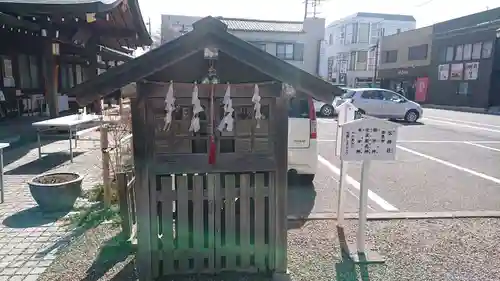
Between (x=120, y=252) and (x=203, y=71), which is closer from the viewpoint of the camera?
(x=203, y=71)

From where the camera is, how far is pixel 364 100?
1748 centimetres

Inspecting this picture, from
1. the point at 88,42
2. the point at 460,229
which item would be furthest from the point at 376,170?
the point at 88,42

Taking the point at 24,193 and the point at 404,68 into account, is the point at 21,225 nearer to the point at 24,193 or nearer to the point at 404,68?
the point at 24,193

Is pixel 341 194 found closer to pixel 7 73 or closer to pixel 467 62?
pixel 7 73

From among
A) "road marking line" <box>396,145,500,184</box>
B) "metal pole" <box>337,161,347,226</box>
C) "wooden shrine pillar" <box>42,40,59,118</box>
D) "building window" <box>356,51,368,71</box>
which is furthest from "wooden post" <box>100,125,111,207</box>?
"building window" <box>356,51,368,71</box>

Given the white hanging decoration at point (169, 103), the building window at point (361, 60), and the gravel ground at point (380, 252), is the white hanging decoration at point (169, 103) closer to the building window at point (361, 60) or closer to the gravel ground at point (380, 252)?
the gravel ground at point (380, 252)

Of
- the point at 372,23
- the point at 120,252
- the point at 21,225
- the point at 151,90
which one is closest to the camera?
the point at 151,90

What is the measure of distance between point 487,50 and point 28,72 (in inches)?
1114

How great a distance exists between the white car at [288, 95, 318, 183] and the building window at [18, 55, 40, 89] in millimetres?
11517

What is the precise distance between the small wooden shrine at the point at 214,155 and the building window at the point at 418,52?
33938 mm

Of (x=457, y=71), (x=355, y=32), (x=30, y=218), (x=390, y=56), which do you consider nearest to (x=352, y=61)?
(x=355, y=32)

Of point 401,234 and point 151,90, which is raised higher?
point 151,90

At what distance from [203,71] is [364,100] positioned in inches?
611

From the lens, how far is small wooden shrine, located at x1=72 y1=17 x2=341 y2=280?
3051 mm
